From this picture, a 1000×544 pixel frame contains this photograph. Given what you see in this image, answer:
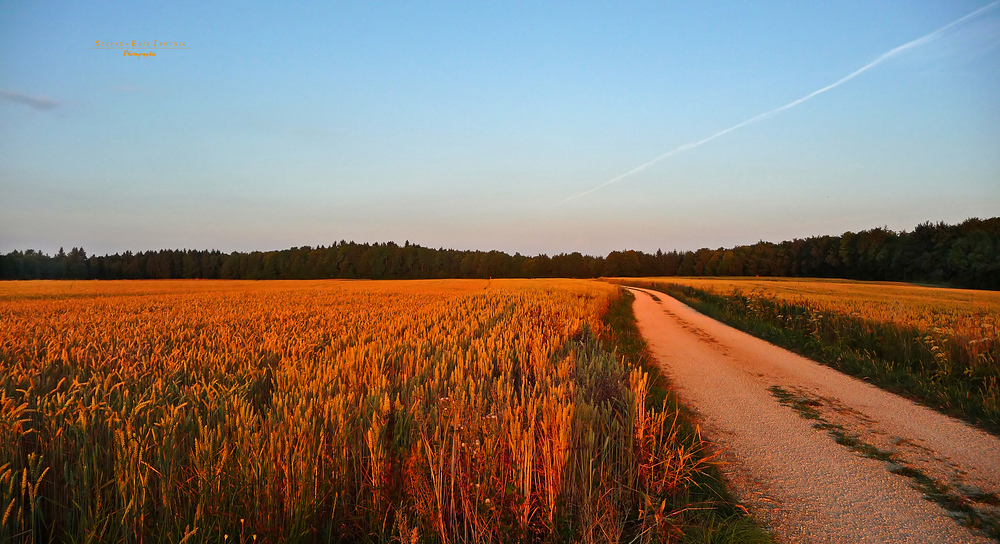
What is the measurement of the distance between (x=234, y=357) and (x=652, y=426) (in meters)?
4.95

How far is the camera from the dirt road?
11.7ft

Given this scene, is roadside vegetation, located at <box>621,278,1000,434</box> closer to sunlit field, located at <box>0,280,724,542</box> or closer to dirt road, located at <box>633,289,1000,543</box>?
dirt road, located at <box>633,289,1000,543</box>

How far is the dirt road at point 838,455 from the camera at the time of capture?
356 cm

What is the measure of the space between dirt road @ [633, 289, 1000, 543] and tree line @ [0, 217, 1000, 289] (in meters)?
75.3

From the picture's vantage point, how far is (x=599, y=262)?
472 feet

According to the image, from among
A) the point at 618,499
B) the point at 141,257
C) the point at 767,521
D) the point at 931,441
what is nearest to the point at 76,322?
the point at 618,499

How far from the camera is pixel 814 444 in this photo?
5199mm

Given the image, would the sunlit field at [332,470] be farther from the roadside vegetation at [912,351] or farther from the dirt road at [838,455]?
the roadside vegetation at [912,351]

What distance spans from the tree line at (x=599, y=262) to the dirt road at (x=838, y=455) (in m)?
75.3

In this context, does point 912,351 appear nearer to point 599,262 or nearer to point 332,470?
point 332,470

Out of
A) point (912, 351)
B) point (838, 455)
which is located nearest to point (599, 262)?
point (912, 351)

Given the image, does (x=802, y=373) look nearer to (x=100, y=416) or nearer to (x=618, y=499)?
(x=618, y=499)

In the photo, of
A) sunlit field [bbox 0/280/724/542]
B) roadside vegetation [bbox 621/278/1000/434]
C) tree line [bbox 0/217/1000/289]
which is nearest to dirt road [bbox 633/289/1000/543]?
roadside vegetation [bbox 621/278/1000/434]

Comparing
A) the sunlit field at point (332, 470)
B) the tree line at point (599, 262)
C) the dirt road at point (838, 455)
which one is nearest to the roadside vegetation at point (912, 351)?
the dirt road at point (838, 455)
